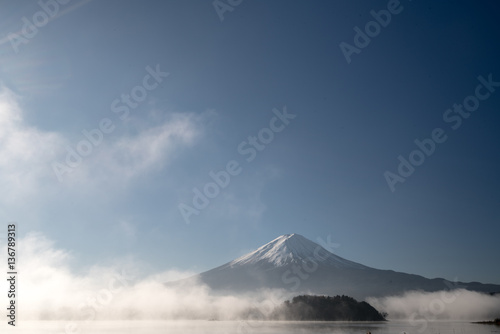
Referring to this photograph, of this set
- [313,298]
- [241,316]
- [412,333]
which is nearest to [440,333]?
[412,333]

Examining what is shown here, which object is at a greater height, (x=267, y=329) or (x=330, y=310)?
(x=330, y=310)

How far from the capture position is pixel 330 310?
6161 inches

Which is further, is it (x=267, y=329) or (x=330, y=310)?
(x=330, y=310)

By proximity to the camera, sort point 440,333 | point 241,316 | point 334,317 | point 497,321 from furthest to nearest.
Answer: point 241,316 → point 334,317 → point 497,321 → point 440,333

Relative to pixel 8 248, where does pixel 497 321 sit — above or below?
below

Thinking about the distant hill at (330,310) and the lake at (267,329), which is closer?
the lake at (267,329)

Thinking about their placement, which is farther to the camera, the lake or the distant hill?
the distant hill

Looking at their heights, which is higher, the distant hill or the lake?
the distant hill

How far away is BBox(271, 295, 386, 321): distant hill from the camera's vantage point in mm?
153625

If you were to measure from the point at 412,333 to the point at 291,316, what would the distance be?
9167cm

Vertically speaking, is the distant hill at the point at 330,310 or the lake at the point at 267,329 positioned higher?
the distant hill at the point at 330,310

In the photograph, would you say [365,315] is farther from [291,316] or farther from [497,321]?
[497,321]

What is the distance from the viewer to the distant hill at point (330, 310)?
154 metres

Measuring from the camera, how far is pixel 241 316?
654ft
